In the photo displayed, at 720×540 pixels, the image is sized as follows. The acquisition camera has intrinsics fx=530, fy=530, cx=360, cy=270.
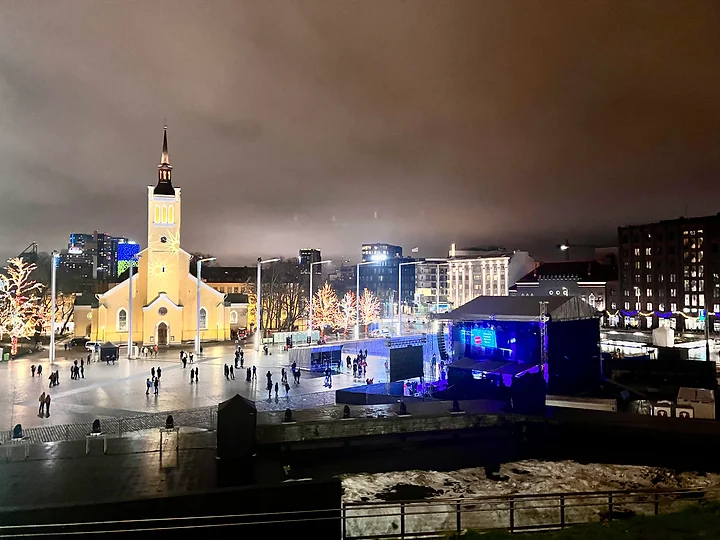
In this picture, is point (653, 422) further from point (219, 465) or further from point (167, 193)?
point (167, 193)

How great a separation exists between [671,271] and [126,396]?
84.5m

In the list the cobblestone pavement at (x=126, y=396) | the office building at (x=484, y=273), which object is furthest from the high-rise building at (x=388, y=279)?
the cobblestone pavement at (x=126, y=396)

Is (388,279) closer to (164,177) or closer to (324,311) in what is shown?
(324,311)

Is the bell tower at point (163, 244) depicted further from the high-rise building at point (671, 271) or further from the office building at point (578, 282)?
the high-rise building at point (671, 271)

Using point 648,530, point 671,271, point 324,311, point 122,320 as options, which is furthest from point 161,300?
point 671,271

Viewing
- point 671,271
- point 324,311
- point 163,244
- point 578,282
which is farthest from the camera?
point 578,282

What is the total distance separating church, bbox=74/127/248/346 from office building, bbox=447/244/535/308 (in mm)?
60393

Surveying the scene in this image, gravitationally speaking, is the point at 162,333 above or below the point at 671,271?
below

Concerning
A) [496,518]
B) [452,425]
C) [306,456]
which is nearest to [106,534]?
[306,456]

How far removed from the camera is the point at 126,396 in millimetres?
27953

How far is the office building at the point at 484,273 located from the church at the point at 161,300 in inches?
2378

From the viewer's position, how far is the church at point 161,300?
182 feet

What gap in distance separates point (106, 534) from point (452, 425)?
474 inches

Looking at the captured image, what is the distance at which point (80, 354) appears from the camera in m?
46.5
